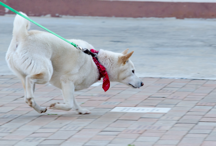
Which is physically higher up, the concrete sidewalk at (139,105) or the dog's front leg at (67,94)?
the dog's front leg at (67,94)

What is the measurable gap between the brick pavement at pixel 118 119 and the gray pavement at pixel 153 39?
1.12 meters

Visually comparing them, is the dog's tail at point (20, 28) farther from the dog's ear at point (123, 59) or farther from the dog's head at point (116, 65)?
the dog's ear at point (123, 59)

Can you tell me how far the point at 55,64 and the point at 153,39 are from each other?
6.91 meters

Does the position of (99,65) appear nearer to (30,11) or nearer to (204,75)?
(204,75)

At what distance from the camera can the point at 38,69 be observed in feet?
15.3

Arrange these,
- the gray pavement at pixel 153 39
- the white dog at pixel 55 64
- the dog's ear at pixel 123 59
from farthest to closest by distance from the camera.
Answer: the gray pavement at pixel 153 39 → the dog's ear at pixel 123 59 → the white dog at pixel 55 64

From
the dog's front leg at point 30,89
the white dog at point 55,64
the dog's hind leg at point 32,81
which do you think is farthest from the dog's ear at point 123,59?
the dog's front leg at point 30,89

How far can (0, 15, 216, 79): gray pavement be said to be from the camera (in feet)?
26.3

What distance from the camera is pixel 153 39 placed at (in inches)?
456

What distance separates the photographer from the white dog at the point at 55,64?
4.68 metres

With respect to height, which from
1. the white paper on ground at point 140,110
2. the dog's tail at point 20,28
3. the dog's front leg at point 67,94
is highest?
the dog's tail at point 20,28

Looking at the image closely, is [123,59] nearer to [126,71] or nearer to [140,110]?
[126,71]

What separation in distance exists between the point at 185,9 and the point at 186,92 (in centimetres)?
979

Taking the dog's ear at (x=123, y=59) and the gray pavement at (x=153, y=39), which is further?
the gray pavement at (x=153, y=39)
